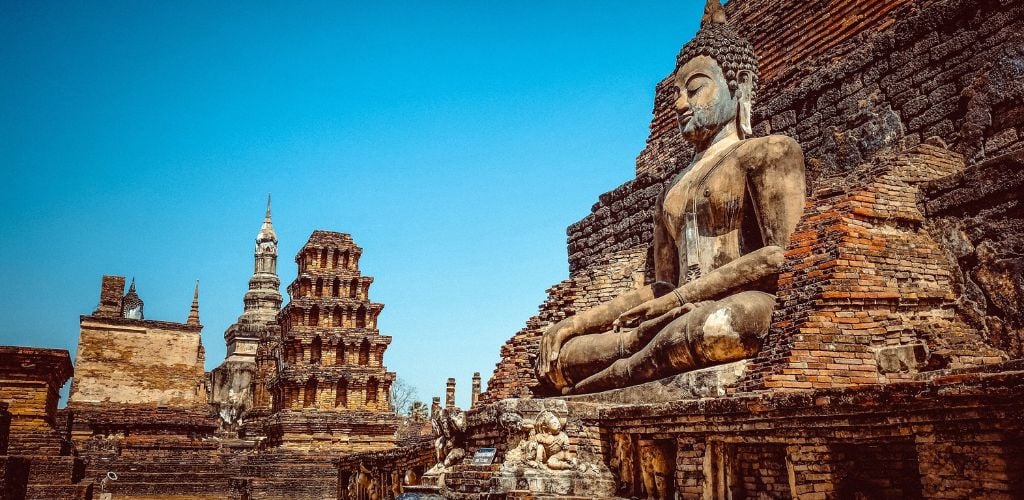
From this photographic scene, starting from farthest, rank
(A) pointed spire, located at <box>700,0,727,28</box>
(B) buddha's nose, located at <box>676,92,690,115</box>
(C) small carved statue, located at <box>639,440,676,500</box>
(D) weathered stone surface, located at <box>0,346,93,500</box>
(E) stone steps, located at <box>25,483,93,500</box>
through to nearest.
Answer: (D) weathered stone surface, located at <box>0,346,93,500</box>, (E) stone steps, located at <box>25,483,93,500</box>, (A) pointed spire, located at <box>700,0,727,28</box>, (B) buddha's nose, located at <box>676,92,690,115</box>, (C) small carved statue, located at <box>639,440,676,500</box>

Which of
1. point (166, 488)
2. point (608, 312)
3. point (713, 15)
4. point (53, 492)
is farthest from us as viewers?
point (166, 488)

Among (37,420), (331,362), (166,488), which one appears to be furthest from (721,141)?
(331,362)

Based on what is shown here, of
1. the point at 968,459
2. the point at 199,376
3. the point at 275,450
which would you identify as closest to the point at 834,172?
the point at 968,459

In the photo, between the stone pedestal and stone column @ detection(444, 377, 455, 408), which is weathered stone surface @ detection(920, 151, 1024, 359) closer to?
the stone pedestal

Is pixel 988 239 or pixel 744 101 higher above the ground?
pixel 744 101

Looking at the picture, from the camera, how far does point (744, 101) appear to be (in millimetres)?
8562

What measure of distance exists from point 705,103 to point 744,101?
1.34 ft

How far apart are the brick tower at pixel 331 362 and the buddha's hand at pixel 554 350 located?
Result: 18.4 metres

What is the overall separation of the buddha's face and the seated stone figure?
0.4 inches

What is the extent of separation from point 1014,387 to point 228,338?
51.6 m

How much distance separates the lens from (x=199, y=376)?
101ft

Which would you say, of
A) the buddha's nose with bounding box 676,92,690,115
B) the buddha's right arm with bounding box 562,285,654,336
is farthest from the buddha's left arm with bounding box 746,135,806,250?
the buddha's right arm with bounding box 562,285,654,336

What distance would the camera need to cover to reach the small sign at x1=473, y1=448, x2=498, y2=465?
22.1ft

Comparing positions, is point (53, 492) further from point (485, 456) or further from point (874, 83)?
point (874, 83)
